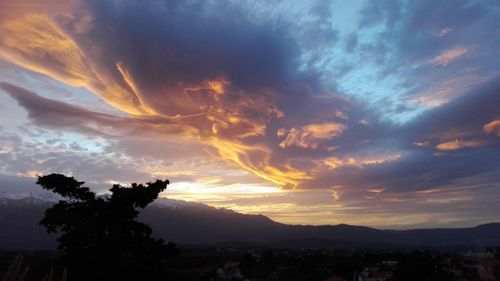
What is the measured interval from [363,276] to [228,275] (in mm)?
24254

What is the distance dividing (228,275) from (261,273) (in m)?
6.53

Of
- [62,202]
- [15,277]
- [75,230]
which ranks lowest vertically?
[15,277]

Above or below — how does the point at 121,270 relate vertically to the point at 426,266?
below

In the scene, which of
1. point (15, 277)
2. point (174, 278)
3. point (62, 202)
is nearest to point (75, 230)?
point (62, 202)

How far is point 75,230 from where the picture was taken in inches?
714

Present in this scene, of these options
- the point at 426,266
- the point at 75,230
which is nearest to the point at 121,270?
the point at 75,230

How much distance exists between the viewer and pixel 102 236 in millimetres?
18312

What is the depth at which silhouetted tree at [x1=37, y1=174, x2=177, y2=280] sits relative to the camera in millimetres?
17672

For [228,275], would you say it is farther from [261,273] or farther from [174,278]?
[174,278]

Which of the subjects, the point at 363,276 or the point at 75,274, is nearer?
the point at 75,274

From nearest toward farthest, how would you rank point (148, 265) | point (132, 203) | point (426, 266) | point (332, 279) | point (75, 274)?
1. point (75, 274)
2. point (148, 265)
3. point (132, 203)
4. point (426, 266)
5. point (332, 279)

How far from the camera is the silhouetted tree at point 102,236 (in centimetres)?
1767

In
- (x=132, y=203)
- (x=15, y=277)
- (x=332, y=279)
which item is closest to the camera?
(x=15, y=277)

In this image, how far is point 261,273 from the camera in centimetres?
7938
